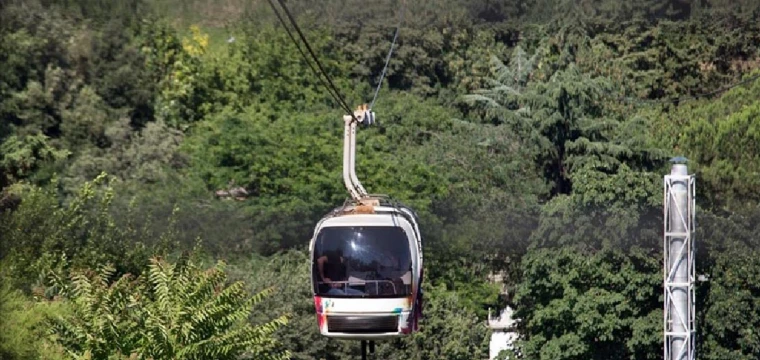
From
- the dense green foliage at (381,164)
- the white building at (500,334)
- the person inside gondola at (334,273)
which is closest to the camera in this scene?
the person inside gondola at (334,273)

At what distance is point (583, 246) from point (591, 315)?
1675 mm

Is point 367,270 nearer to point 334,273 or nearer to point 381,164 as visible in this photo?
point 334,273

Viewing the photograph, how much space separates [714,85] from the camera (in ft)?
133

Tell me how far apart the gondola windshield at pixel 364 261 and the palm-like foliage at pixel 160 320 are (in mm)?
2686

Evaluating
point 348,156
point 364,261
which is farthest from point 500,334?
point 348,156

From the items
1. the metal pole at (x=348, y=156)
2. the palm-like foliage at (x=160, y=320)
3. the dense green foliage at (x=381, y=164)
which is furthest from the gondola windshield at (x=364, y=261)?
the palm-like foliage at (x=160, y=320)

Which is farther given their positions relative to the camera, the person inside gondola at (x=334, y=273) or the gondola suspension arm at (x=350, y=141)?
the person inside gondola at (x=334, y=273)

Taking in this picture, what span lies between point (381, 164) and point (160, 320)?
18.9 m

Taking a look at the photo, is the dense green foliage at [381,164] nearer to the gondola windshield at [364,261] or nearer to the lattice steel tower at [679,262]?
the gondola windshield at [364,261]

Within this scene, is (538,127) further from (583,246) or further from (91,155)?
(91,155)

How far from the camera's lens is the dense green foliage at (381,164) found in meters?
24.5

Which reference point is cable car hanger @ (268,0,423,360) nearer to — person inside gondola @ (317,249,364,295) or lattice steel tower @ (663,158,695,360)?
person inside gondola @ (317,249,364,295)

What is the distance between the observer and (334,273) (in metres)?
14.1

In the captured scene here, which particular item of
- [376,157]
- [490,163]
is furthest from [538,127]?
[376,157]
